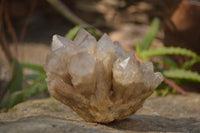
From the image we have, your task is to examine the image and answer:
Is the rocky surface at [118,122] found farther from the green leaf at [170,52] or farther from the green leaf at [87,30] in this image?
the green leaf at [87,30]

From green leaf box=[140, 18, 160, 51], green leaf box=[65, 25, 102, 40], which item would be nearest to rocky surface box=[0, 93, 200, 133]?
green leaf box=[65, 25, 102, 40]

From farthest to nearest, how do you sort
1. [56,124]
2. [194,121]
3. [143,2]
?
1. [143,2]
2. [194,121]
3. [56,124]

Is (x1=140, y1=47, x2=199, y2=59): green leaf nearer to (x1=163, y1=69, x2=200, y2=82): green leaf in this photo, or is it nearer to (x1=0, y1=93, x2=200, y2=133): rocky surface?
(x1=163, y1=69, x2=200, y2=82): green leaf

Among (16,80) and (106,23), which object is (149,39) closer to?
(16,80)

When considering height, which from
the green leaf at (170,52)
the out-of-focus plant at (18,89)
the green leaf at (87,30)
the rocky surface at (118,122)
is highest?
the green leaf at (87,30)

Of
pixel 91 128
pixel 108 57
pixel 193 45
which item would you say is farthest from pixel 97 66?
pixel 193 45

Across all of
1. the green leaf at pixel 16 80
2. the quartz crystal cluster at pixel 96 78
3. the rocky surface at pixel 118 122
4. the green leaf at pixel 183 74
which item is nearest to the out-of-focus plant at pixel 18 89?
the green leaf at pixel 16 80

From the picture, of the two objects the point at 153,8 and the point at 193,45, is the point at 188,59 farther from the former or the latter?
the point at 153,8
